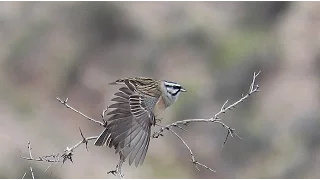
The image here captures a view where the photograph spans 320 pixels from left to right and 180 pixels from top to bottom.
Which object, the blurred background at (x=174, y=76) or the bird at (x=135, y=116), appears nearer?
the bird at (x=135, y=116)

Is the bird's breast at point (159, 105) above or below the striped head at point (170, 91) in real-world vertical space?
below

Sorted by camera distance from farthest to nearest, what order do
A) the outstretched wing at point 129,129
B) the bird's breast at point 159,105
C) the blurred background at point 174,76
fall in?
the blurred background at point 174,76, the bird's breast at point 159,105, the outstretched wing at point 129,129

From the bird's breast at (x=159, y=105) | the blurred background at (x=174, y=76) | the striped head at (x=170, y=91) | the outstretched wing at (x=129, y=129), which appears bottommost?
the outstretched wing at (x=129, y=129)

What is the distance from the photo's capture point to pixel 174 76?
13.9 meters

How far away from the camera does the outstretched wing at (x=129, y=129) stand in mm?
4363

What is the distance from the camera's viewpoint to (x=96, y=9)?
14.9m

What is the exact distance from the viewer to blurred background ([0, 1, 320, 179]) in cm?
1204

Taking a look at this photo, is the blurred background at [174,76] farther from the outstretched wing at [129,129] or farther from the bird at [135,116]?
the outstretched wing at [129,129]

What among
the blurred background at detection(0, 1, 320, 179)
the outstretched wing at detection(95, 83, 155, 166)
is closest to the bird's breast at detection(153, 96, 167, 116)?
the outstretched wing at detection(95, 83, 155, 166)

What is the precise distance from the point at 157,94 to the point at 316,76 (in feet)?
28.2

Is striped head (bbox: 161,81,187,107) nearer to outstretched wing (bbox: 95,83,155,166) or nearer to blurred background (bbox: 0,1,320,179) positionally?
outstretched wing (bbox: 95,83,155,166)

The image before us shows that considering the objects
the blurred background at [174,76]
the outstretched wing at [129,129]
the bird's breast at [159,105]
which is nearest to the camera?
the outstretched wing at [129,129]

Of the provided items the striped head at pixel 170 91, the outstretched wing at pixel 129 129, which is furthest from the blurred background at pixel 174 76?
the outstretched wing at pixel 129 129

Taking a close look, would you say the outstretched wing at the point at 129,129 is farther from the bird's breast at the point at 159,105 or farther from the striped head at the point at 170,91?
the striped head at the point at 170,91
